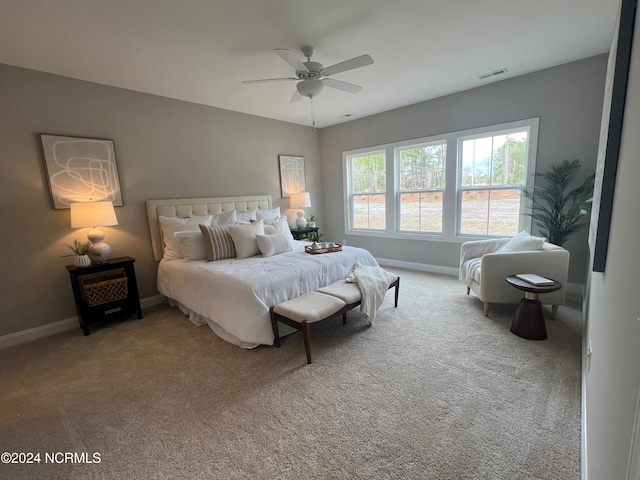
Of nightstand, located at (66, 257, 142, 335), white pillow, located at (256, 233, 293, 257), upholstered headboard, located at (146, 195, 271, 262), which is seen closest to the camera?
nightstand, located at (66, 257, 142, 335)

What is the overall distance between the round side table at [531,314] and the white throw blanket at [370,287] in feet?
3.89

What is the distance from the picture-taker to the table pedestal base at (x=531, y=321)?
2498 millimetres

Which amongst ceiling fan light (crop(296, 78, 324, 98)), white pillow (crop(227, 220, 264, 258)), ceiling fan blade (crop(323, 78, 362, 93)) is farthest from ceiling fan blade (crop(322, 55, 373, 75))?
white pillow (crop(227, 220, 264, 258))

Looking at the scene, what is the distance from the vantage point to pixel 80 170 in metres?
3.15

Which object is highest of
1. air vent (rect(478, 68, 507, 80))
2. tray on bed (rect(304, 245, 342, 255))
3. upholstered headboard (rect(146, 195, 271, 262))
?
air vent (rect(478, 68, 507, 80))

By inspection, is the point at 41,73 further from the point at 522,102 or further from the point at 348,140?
the point at 522,102

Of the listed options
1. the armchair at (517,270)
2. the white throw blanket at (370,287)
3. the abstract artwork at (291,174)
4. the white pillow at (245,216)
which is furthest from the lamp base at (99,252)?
the armchair at (517,270)

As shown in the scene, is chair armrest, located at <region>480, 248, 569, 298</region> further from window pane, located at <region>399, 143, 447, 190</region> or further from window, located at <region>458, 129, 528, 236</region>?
window pane, located at <region>399, 143, 447, 190</region>

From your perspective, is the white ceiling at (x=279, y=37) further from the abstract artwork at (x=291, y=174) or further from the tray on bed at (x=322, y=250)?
the tray on bed at (x=322, y=250)

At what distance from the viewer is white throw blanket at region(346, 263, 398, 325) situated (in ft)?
8.98

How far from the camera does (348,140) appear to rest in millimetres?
5410

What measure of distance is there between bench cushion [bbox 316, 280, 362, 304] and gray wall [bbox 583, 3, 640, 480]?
171cm

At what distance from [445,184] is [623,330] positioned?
3.92 m

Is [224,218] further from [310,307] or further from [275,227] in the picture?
[310,307]
